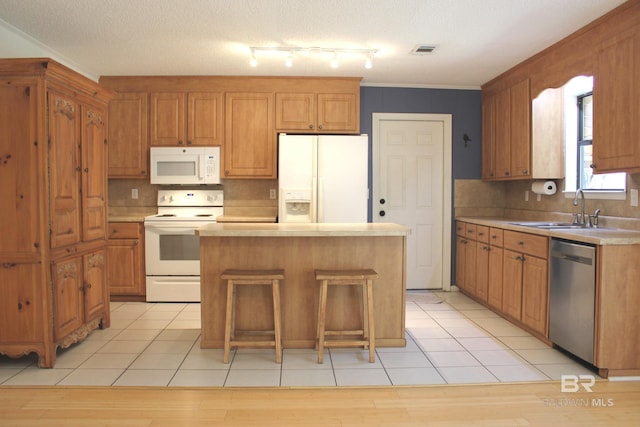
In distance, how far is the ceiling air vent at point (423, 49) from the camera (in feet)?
12.1

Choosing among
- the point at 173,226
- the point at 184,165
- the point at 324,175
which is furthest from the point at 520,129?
the point at 173,226

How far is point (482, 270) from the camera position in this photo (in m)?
4.29

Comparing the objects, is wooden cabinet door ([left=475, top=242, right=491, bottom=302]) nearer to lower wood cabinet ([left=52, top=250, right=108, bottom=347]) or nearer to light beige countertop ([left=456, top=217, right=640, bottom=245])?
light beige countertop ([left=456, top=217, right=640, bottom=245])

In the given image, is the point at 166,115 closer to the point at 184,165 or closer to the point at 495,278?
the point at 184,165

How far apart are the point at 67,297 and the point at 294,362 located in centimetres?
165

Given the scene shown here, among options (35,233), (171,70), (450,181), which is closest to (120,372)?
(35,233)

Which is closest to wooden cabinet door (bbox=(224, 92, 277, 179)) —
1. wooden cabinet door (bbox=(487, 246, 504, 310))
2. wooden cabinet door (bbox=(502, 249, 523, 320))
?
wooden cabinet door (bbox=(487, 246, 504, 310))

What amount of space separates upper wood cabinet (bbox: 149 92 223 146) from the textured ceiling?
1.02 feet

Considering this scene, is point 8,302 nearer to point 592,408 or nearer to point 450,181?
point 592,408

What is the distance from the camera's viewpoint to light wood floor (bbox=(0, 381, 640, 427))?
216 cm

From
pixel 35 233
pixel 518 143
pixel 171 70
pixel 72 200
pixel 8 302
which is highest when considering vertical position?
pixel 171 70

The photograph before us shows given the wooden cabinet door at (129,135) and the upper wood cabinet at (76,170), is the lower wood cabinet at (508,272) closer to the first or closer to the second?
the upper wood cabinet at (76,170)

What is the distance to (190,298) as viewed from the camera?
4.51 metres

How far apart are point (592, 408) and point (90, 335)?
3.50 metres
